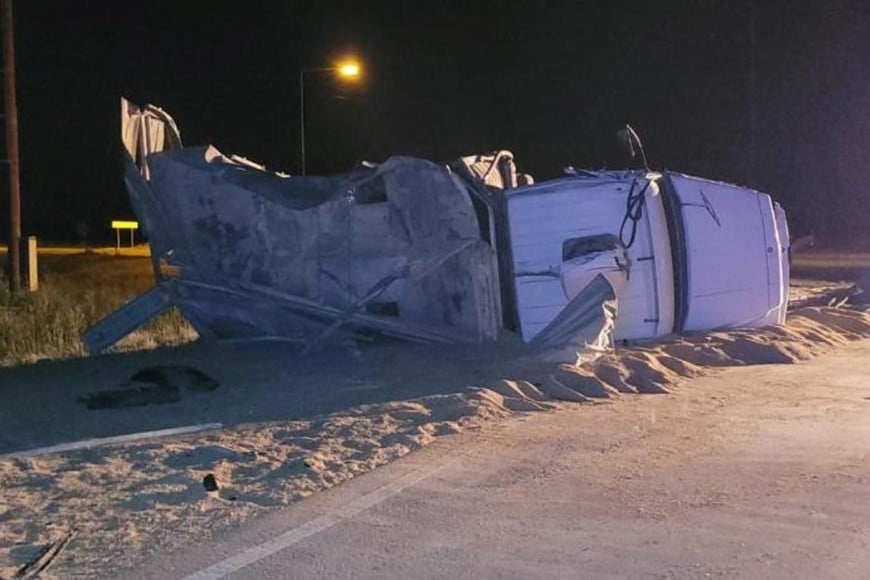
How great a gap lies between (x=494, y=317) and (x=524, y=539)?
26.2ft

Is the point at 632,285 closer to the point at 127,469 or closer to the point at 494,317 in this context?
the point at 494,317

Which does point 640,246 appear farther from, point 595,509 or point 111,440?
point 595,509

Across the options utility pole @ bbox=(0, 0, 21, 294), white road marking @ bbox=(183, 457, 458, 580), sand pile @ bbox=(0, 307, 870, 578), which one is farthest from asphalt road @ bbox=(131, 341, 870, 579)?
utility pole @ bbox=(0, 0, 21, 294)

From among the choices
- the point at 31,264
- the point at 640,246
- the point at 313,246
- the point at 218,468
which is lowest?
the point at 218,468

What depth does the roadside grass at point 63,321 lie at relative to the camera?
51.3ft

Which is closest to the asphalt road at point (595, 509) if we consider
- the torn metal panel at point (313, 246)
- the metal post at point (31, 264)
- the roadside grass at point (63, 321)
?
the torn metal panel at point (313, 246)

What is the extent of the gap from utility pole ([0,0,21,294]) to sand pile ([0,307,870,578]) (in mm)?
14695

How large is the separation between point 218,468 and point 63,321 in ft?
32.2

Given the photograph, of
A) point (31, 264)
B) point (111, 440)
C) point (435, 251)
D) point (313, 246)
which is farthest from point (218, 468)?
point (31, 264)

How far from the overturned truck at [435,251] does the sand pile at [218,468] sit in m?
1.85

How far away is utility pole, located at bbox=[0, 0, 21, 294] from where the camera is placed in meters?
24.0

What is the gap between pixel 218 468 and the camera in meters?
8.24

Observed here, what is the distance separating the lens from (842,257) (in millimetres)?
45375

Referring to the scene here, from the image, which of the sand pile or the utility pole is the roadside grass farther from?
the sand pile
